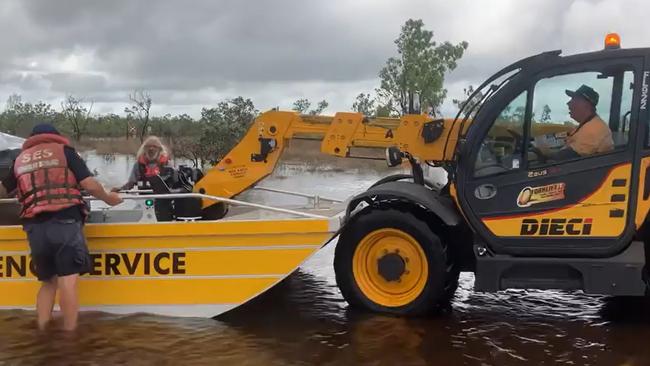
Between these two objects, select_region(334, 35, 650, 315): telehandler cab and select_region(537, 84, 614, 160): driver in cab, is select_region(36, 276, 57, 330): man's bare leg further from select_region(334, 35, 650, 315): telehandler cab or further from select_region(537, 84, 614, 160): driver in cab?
select_region(537, 84, 614, 160): driver in cab

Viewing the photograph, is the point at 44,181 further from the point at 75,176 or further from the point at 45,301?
the point at 45,301

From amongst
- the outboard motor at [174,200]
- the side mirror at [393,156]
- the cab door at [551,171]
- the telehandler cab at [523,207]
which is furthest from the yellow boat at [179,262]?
the cab door at [551,171]

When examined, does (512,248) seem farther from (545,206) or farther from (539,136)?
(539,136)

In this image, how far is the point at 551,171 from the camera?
5348 mm

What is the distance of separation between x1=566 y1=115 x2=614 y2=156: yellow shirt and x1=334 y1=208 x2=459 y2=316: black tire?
1.34 m

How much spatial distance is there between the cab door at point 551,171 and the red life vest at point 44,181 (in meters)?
3.14

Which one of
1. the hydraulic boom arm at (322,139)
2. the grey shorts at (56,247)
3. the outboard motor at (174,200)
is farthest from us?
the outboard motor at (174,200)

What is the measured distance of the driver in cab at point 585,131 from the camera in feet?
17.4

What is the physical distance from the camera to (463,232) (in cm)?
585

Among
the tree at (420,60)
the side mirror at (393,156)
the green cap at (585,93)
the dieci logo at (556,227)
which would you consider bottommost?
the dieci logo at (556,227)

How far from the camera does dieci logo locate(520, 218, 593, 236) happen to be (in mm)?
5328

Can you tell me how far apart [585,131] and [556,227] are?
2.58 ft

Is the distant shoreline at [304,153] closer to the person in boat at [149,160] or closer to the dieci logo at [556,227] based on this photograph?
the person in boat at [149,160]

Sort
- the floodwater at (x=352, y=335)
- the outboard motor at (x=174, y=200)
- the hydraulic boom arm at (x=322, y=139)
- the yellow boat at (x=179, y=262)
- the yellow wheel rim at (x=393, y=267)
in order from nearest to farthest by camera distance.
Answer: the floodwater at (x=352, y=335) → the yellow boat at (x=179, y=262) → the yellow wheel rim at (x=393, y=267) → the hydraulic boom arm at (x=322, y=139) → the outboard motor at (x=174, y=200)
